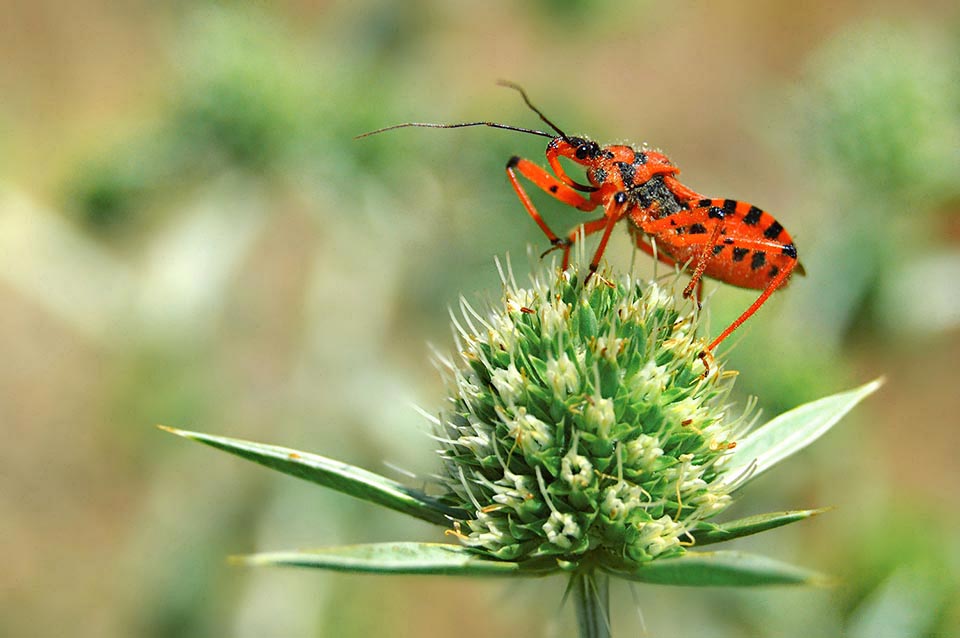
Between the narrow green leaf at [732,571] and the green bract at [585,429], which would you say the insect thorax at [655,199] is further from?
the narrow green leaf at [732,571]

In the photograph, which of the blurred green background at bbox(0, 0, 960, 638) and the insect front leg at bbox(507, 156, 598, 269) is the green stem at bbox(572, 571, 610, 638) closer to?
the insect front leg at bbox(507, 156, 598, 269)

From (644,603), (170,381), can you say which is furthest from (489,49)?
(644,603)

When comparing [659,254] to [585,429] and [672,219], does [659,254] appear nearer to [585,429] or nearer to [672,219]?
[672,219]

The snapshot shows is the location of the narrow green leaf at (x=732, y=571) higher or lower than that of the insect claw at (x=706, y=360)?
lower

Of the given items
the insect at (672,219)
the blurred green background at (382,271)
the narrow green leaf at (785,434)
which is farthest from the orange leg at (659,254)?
the blurred green background at (382,271)

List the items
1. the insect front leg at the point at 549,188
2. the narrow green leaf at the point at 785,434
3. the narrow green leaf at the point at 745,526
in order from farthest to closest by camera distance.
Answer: the insect front leg at the point at 549,188, the narrow green leaf at the point at 785,434, the narrow green leaf at the point at 745,526

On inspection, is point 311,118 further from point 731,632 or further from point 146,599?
point 731,632
